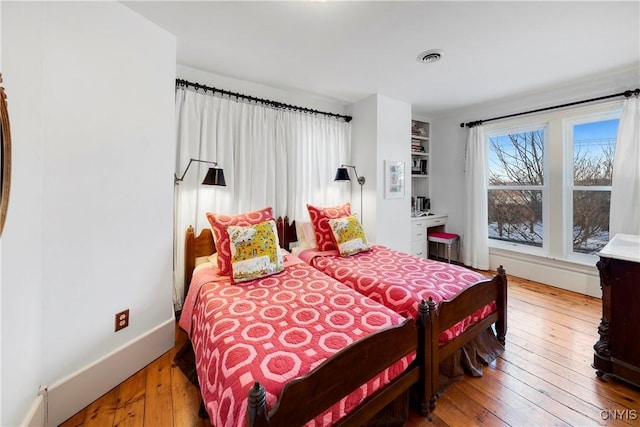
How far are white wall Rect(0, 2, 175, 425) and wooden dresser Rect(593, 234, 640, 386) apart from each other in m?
3.07

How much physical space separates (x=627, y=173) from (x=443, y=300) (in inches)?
106

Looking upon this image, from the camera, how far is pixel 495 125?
372 centimetres

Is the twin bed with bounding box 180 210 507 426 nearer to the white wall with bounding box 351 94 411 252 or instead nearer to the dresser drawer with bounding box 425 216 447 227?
the white wall with bounding box 351 94 411 252

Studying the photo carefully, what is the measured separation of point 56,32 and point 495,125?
4.55 meters

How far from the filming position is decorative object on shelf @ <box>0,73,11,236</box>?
99 cm

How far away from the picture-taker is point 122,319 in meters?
1.71

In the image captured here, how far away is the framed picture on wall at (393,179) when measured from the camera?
11.5ft

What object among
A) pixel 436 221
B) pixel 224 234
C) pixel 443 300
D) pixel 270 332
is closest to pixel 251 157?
pixel 224 234

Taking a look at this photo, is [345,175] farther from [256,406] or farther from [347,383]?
[256,406]

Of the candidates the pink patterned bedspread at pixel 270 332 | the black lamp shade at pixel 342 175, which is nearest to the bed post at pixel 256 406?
the pink patterned bedspread at pixel 270 332

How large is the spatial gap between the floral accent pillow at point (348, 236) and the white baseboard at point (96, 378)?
5.22 ft

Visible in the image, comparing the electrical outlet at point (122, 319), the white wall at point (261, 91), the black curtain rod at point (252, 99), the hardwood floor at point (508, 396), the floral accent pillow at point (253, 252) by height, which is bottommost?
the hardwood floor at point (508, 396)

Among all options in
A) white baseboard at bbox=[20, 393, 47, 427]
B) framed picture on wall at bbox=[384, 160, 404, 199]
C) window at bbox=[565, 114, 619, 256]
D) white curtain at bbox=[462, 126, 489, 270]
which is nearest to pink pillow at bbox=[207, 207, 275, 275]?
white baseboard at bbox=[20, 393, 47, 427]

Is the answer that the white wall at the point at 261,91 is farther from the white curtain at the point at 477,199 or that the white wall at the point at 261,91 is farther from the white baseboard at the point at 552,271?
the white baseboard at the point at 552,271
